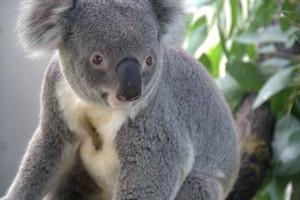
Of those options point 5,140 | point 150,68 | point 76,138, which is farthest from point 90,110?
point 5,140

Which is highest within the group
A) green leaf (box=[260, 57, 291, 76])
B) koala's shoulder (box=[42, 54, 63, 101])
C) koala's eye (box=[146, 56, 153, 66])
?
koala's eye (box=[146, 56, 153, 66])

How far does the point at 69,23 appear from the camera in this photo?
2.56 metres

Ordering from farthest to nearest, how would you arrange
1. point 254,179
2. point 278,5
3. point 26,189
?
point 278,5 < point 254,179 < point 26,189

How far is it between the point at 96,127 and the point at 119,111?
0.15 m

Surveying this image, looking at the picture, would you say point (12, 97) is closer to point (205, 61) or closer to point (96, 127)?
point (205, 61)

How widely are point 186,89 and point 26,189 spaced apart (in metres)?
0.80

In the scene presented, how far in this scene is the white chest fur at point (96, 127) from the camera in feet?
8.83

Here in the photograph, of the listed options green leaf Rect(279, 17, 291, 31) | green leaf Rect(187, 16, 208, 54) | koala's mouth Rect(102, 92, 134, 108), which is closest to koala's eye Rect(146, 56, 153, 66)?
koala's mouth Rect(102, 92, 134, 108)

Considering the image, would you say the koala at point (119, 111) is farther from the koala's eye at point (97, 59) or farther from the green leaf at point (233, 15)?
the green leaf at point (233, 15)

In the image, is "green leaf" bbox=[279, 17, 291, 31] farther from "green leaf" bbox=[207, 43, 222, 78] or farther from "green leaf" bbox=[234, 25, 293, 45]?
"green leaf" bbox=[207, 43, 222, 78]


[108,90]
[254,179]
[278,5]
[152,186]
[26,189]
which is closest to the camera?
[108,90]

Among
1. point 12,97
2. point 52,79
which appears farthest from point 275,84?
point 12,97

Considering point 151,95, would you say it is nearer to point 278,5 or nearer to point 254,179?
point 254,179

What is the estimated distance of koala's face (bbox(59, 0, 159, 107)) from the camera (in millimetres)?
2432
